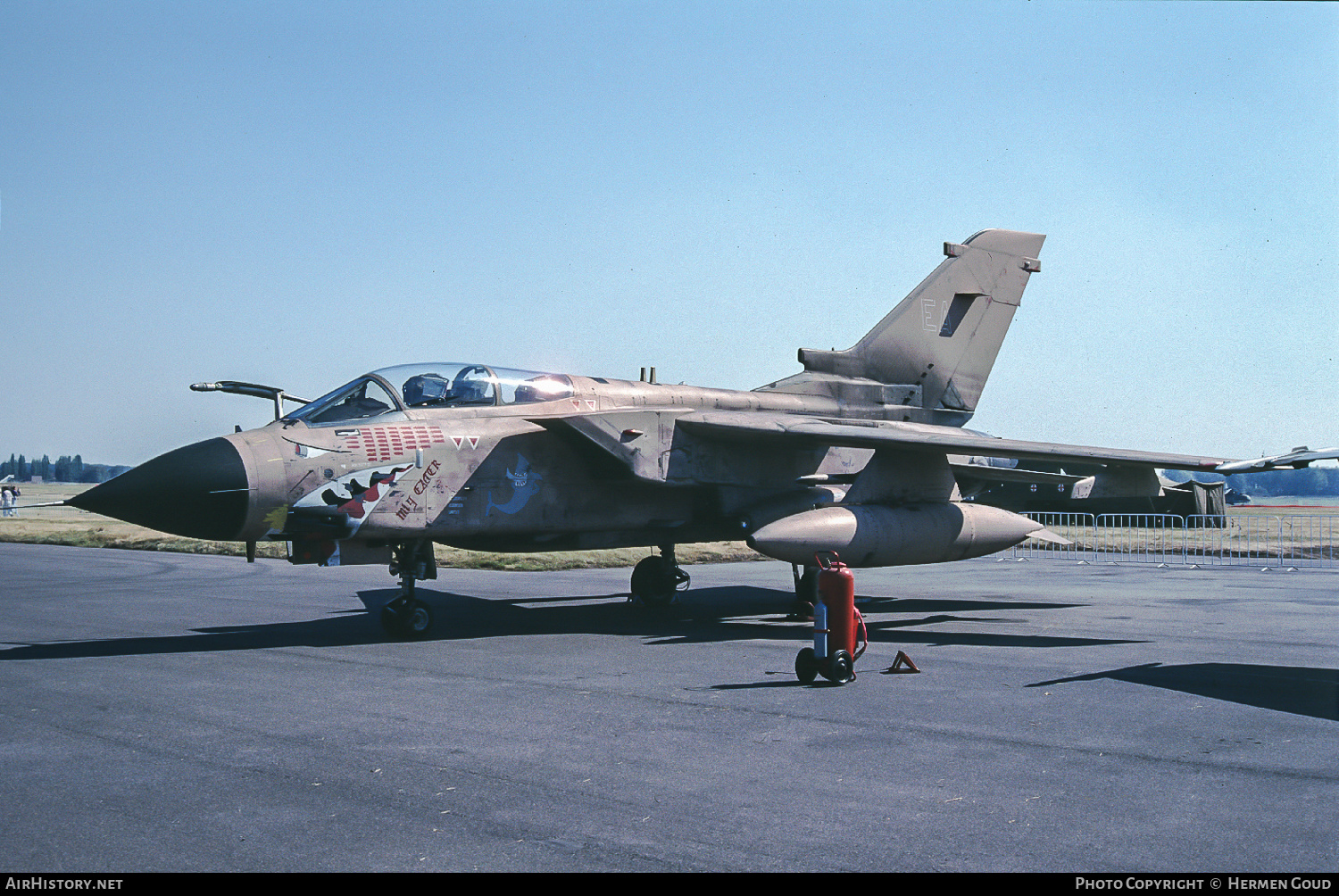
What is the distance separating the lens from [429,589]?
1605 centimetres

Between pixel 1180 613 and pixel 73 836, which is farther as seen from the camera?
pixel 1180 613

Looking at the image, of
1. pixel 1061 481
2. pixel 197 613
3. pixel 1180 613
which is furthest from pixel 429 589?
pixel 1180 613

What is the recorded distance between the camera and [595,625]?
11.6m

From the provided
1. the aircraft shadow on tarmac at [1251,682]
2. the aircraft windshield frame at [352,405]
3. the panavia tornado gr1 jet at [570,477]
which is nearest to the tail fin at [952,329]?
the panavia tornado gr1 jet at [570,477]

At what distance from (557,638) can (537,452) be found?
2.06m

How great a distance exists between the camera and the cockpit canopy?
10.1 metres

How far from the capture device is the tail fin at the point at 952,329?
49.7ft

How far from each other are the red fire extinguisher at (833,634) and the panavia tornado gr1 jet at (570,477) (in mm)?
2197

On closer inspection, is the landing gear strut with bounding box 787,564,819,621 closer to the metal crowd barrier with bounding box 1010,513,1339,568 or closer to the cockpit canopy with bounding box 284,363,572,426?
the cockpit canopy with bounding box 284,363,572,426

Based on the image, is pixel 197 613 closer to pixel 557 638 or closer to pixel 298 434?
pixel 298 434

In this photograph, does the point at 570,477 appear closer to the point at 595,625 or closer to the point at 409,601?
the point at 595,625

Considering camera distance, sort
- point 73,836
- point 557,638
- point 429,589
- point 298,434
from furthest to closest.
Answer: point 429,589 < point 557,638 < point 298,434 < point 73,836

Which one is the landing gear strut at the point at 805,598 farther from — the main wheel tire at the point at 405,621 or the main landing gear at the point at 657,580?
the main wheel tire at the point at 405,621

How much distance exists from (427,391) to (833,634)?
16.8ft
